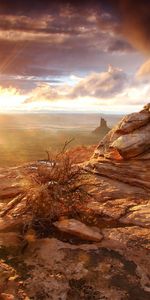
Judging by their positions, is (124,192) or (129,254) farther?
(124,192)

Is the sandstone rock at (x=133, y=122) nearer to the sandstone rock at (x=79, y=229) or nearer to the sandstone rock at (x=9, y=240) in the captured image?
the sandstone rock at (x=79, y=229)

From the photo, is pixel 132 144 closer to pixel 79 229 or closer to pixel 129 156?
pixel 129 156

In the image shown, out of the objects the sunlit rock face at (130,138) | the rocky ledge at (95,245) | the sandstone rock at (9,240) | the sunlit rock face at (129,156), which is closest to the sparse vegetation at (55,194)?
the rocky ledge at (95,245)

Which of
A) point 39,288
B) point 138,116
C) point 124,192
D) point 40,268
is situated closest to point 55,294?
point 39,288

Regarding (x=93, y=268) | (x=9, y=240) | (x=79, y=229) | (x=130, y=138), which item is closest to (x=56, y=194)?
(x=79, y=229)

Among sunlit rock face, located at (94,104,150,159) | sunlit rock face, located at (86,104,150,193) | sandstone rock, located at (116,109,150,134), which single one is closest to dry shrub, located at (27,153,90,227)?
sunlit rock face, located at (86,104,150,193)

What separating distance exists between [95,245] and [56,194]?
6.08 ft

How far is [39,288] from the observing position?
802 cm

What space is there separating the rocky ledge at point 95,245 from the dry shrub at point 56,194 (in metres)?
0.28

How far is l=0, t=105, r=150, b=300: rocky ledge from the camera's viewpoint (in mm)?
8078

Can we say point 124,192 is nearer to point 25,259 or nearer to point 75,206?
point 75,206

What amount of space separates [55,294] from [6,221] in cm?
367

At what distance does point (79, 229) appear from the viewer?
10.2m

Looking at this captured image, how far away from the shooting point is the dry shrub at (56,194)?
10.5 m
